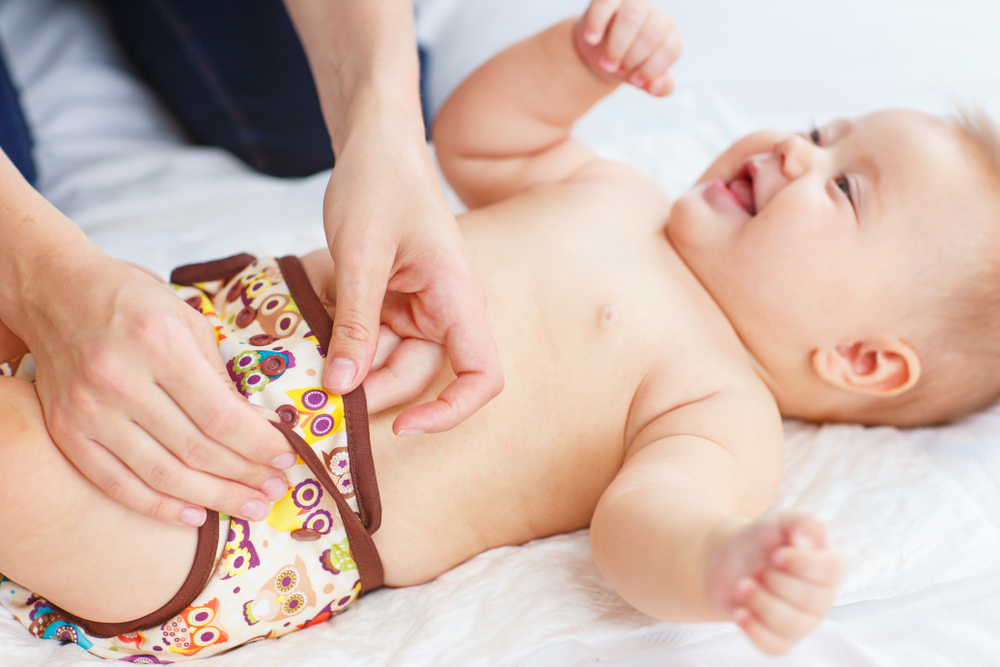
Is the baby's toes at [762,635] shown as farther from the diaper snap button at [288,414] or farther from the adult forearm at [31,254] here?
the adult forearm at [31,254]

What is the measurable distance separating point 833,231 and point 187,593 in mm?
1034

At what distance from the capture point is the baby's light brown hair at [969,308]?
1046 mm

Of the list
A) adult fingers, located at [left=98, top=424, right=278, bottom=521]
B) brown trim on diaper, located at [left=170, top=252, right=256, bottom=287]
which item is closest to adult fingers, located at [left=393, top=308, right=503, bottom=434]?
adult fingers, located at [left=98, top=424, right=278, bottom=521]

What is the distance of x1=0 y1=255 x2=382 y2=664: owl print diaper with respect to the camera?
86cm

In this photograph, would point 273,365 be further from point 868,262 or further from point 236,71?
point 236,71

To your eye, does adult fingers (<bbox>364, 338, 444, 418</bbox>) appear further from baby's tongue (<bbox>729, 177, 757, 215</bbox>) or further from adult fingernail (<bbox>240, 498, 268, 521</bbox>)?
baby's tongue (<bbox>729, 177, 757, 215</bbox>)

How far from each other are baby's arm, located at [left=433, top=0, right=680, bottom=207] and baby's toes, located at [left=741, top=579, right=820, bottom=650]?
950 mm

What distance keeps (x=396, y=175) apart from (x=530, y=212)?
321 millimetres

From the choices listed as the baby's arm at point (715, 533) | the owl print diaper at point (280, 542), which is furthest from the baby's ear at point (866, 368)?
the owl print diaper at point (280, 542)

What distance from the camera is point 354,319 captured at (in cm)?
81

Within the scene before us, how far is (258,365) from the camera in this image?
896mm

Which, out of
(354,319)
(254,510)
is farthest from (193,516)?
(354,319)

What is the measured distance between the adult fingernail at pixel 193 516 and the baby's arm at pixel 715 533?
45 cm

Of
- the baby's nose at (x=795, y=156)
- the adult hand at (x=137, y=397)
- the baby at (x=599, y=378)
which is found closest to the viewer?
the adult hand at (x=137, y=397)
